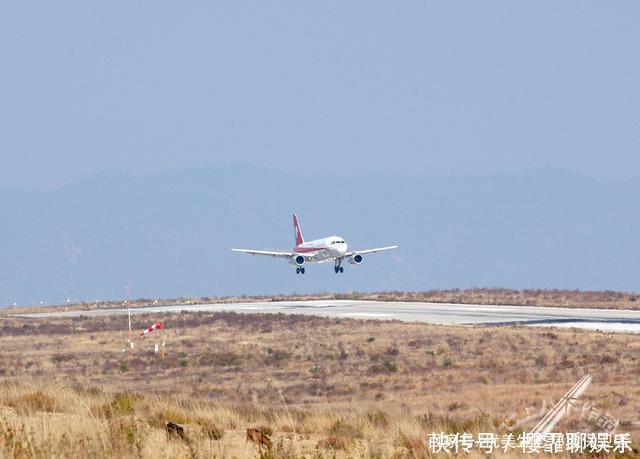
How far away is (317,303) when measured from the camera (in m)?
87.2

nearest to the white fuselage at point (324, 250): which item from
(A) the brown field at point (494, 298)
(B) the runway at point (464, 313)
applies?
(A) the brown field at point (494, 298)

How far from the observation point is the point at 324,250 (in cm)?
9681

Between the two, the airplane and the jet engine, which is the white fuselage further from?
the jet engine

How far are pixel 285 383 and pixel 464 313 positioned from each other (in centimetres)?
3216

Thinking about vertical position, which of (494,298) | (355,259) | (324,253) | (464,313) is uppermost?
(324,253)

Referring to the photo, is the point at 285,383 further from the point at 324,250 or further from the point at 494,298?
the point at 324,250

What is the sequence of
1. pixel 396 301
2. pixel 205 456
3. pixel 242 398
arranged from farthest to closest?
pixel 396 301, pixel 242 398, pixel 205 456

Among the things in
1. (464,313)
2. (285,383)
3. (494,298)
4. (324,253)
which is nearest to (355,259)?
(324,253)

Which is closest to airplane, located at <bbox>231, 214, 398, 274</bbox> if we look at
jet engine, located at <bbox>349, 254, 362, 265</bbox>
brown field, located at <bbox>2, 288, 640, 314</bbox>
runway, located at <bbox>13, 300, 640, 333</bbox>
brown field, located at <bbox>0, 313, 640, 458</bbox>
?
jet engine, located at <bbox>349, 254, 362, 265</bbox>

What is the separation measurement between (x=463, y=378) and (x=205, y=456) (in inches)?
917

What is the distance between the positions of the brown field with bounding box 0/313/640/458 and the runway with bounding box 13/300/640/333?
4.51 meters

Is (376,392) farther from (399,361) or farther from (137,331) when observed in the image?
(137,331)

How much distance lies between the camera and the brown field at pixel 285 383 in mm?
14961

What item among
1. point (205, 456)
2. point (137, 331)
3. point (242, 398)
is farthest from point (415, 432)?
point (137, 331)
